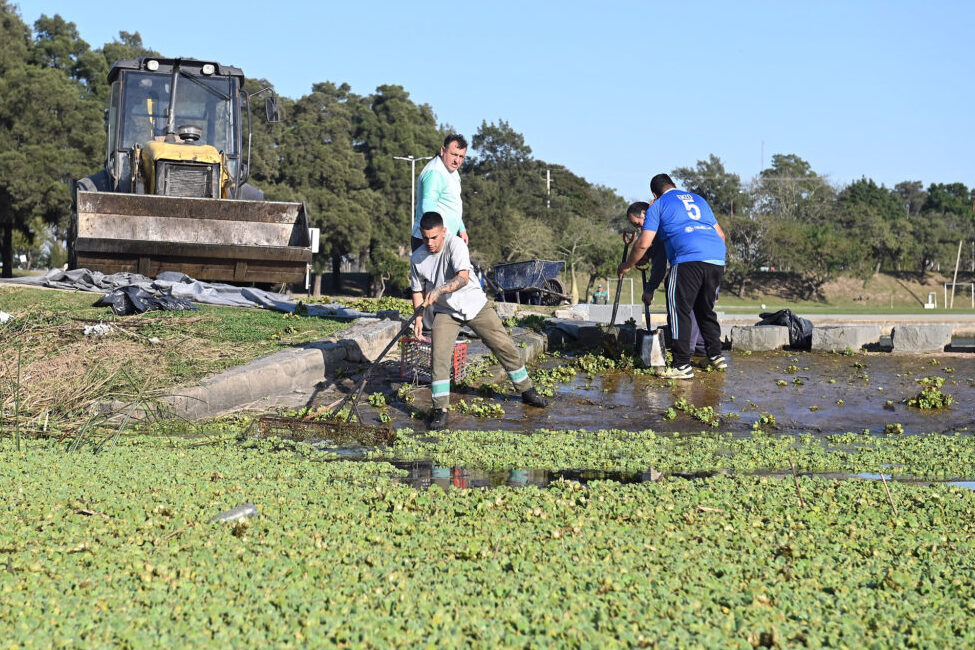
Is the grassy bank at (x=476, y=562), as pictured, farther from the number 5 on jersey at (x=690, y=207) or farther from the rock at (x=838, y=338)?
the rock at (x=838, y=338)

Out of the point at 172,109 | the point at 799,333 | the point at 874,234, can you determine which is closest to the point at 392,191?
the point at 874,234

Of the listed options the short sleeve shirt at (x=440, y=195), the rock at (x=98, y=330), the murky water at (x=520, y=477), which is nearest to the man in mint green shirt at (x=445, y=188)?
the short sleeve shirt at (x=440, y=195)

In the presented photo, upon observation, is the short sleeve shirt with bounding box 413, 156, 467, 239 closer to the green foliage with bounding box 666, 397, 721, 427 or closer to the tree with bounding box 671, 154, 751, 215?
the green foliage with bounding box 666, 397, 721, 427

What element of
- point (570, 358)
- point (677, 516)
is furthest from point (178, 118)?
point (677, 516)

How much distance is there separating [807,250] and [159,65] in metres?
54.9

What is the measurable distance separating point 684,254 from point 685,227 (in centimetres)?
27

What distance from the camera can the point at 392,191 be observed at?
2275 inches

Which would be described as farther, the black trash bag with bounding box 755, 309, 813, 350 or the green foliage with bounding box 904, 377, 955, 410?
the black trash bag with bounding box 755, 309, 813, 350

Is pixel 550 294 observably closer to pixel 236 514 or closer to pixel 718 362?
pixel 718 362

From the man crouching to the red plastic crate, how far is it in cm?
85

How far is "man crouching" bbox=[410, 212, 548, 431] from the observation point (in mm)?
7359

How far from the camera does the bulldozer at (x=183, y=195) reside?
49.8 feet

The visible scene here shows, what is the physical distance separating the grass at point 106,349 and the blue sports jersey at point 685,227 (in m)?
3.79

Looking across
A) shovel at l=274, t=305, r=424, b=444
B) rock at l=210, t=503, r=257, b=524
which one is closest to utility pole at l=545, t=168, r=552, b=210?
shovel at l=274, t=305, r=424, b=444
